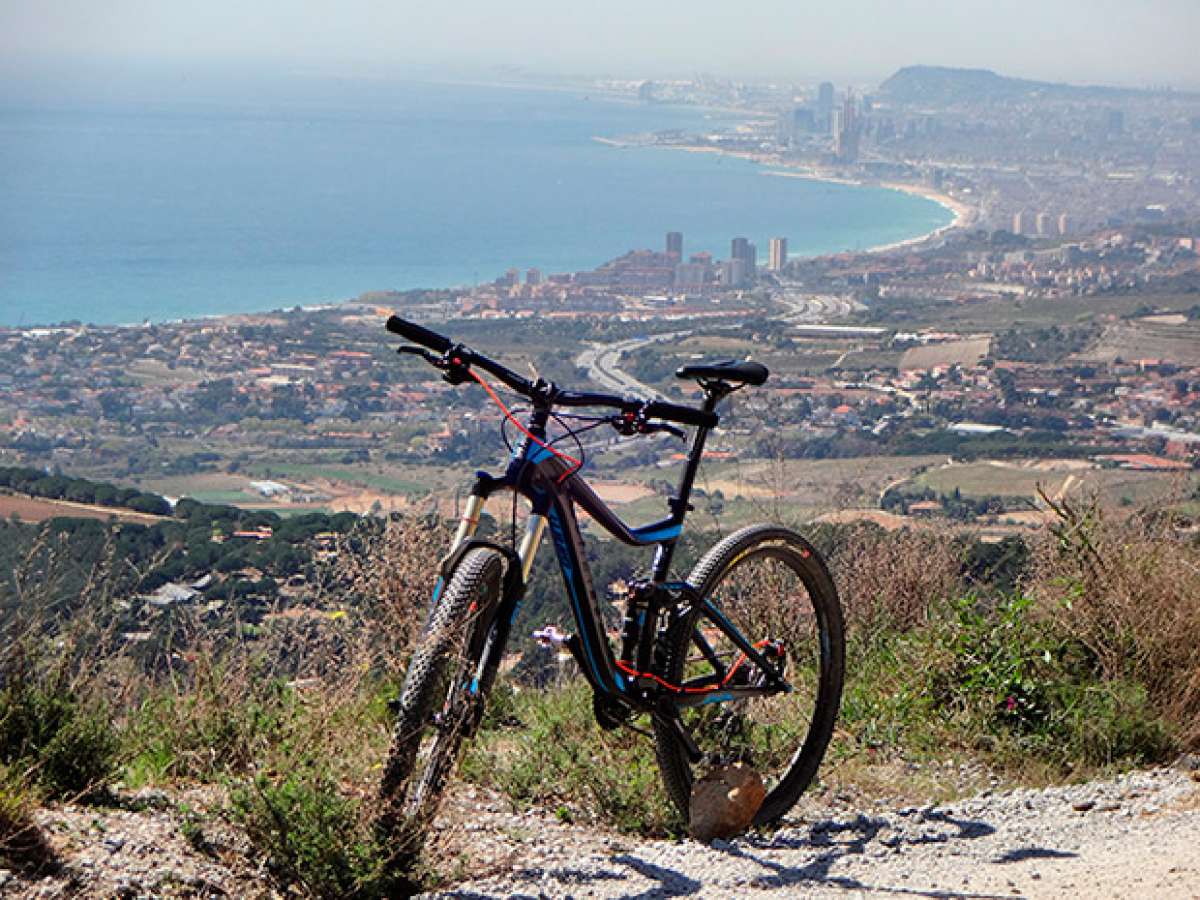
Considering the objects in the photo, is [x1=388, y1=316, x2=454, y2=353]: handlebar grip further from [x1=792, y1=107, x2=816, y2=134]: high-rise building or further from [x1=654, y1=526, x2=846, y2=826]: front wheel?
[x1=792, y1=107, x2=816, y2=134]: high-rise building

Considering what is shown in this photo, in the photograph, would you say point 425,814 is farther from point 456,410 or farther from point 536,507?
point 456,410

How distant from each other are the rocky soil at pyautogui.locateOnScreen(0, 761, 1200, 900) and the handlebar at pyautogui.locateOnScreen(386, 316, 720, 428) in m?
1.07

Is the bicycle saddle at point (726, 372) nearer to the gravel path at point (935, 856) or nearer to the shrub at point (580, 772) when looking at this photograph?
the shrub at point (580, 772)

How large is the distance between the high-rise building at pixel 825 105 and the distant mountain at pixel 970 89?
6.17 meters

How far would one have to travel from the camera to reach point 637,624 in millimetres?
3676

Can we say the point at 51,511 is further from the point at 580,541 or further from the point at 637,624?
the point at 580,541

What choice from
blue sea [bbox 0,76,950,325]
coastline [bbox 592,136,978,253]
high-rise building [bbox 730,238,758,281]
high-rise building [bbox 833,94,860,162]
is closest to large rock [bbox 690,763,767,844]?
blue sea [bbox 0,76,950,325]

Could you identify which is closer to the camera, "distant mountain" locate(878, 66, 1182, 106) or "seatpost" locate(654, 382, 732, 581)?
"seatpost" locate(654, 382, 732, 581)

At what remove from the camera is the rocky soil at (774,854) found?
3.01m

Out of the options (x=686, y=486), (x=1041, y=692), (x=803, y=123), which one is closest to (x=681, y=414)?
(x=686, y=486)

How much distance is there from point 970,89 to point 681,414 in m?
155

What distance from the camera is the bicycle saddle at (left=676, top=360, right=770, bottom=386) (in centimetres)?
372

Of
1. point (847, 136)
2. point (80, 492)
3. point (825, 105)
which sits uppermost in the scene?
point (825, 105)

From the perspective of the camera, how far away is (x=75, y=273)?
208ft
